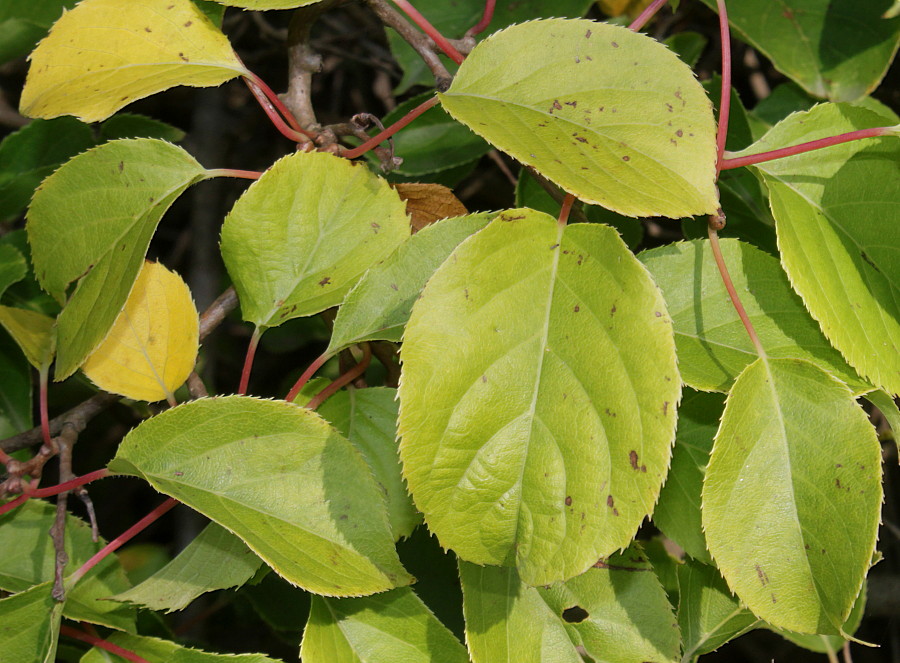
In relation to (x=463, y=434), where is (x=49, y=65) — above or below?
above

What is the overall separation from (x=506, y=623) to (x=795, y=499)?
0.84 feet

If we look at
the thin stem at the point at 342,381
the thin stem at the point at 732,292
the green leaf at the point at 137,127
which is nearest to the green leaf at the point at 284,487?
the thin stem at the point at 342,381

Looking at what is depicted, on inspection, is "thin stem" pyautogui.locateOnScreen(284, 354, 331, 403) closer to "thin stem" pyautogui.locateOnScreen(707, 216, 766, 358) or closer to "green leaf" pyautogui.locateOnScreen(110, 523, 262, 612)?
"green leaf" pyautogui.locateOnScreen(110, 523, 262, 612)

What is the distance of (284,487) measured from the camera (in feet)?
2.17

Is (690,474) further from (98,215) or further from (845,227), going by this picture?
(98,215)

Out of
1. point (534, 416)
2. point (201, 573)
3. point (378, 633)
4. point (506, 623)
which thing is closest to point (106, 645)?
point (201, 573)

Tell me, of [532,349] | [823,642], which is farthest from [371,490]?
[823,642]

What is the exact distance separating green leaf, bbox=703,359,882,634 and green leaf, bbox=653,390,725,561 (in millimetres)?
96

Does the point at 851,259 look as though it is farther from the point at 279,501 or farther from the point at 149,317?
the point at 149,317

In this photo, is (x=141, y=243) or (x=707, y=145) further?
(x=141, y=243)

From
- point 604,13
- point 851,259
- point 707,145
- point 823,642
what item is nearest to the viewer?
point 707,145

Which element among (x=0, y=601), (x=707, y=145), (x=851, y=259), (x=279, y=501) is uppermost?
(x=707, y=145)

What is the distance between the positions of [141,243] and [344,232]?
0.18 metres

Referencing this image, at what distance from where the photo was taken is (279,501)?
66cm
